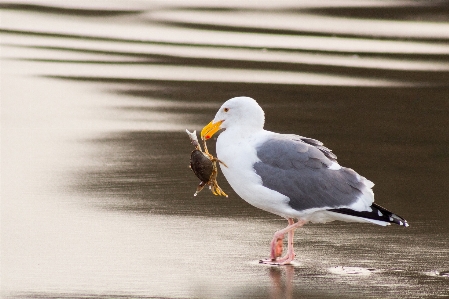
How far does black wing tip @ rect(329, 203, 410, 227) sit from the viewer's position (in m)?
6.92

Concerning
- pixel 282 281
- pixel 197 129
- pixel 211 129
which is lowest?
pixel 282 281

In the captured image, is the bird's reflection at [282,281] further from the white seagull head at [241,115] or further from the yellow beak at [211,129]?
the yellow beak at [211,129]

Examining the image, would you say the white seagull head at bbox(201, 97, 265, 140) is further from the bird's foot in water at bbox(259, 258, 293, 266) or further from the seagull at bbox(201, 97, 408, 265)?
the bird's foot in water at bbox(259, 258, 293, 266)

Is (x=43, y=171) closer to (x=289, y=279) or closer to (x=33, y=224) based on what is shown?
(x=33, y=224)

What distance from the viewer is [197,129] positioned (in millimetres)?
10828

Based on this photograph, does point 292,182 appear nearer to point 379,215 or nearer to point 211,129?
point 379,215

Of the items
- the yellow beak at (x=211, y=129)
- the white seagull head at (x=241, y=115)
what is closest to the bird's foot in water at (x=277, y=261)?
the white seagull head at (x=241, y=115)

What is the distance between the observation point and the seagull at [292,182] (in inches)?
285

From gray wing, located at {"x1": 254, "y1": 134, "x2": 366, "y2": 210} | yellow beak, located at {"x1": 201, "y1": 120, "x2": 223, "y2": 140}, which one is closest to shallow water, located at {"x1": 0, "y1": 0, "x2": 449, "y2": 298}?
gray wing, located at {"x1": 254, "y1": 134, "x2": 366, "y2": 210}

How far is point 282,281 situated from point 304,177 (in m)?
0.98

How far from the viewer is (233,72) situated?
13.6 m

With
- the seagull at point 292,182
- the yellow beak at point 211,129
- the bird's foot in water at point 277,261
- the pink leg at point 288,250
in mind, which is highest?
the yellow beak at point 211,129

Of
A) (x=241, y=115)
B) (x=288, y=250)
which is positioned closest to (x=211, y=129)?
(x=241, y=115)

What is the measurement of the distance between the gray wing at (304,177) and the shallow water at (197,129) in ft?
1.29
